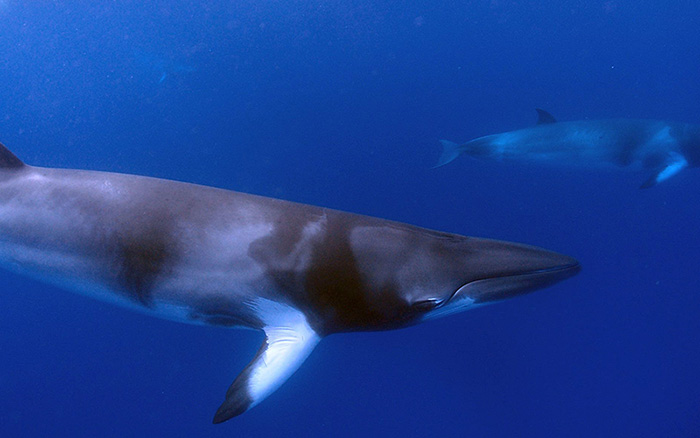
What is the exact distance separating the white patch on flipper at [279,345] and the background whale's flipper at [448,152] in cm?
763

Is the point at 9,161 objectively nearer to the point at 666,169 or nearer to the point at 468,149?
the point at 468,149

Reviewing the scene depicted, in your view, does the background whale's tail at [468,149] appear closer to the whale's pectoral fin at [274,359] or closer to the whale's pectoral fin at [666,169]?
the whale's pectoral fin at [666,169]

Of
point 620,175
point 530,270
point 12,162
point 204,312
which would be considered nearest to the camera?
point 530,270

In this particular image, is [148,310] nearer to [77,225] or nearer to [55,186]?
[77,225]

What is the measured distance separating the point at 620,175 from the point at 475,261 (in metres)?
9.90

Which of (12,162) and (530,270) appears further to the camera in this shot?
(12,162)

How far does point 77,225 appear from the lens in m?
4.85

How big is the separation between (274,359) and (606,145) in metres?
9.36

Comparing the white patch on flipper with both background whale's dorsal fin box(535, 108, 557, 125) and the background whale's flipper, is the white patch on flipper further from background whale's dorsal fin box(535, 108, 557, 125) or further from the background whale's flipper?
background whale's dorsal fin box(535, 108, 557, 125)

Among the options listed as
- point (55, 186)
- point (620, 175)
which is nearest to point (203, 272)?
point (55, 186)

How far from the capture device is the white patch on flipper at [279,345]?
4.71m

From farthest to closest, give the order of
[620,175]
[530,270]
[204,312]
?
[620,175], [204,312], [530,270]

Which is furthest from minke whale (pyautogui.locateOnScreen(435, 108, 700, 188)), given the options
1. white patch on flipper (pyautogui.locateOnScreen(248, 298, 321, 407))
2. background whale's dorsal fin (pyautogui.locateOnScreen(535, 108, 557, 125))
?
white patch on flipper (pyautogui.locateOnScreen(248, 298, 321, 407))

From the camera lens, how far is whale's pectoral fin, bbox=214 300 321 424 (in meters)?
4.62
